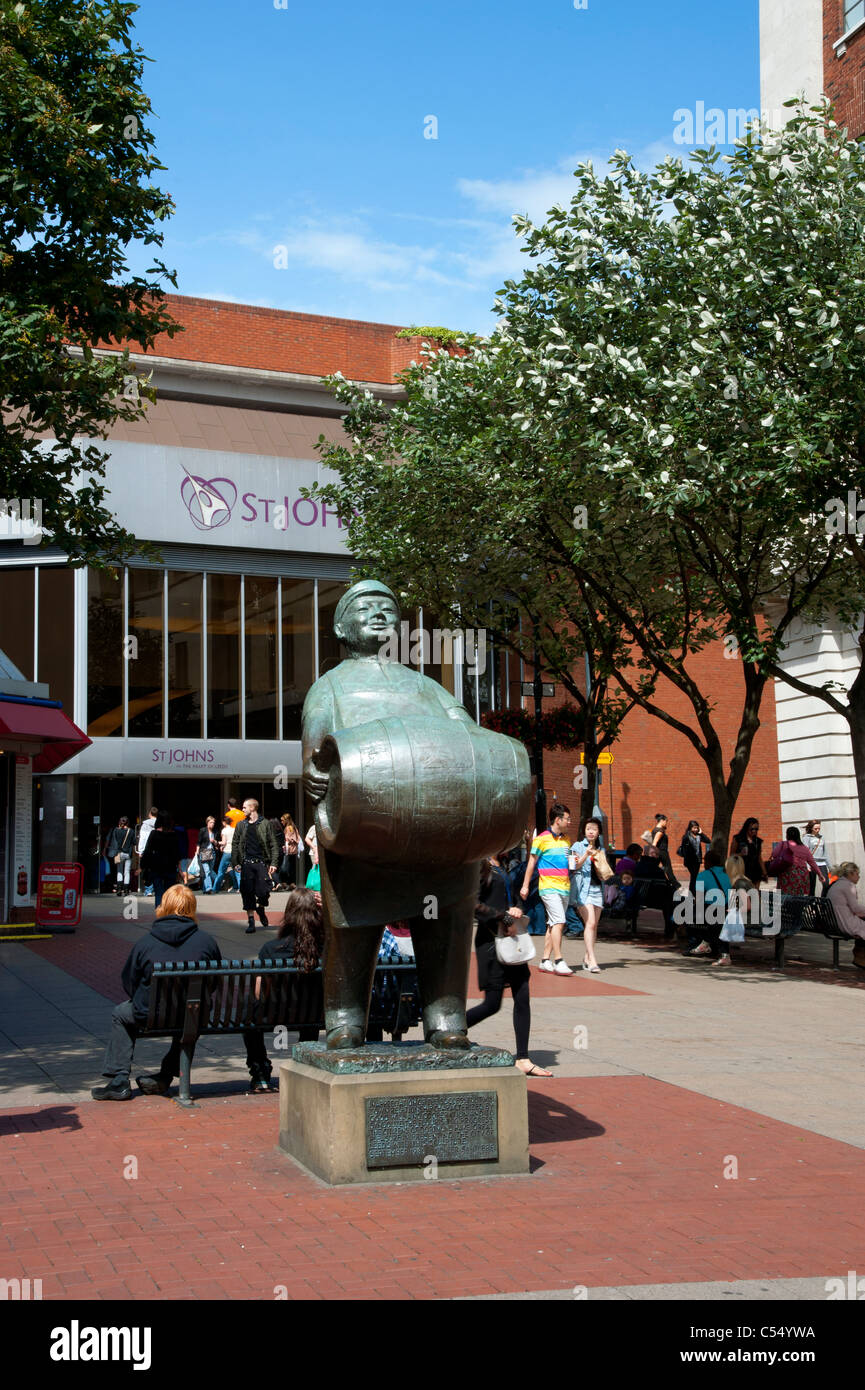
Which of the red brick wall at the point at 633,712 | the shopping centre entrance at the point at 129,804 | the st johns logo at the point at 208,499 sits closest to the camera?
the shopping centre entrance at the point at 129,804

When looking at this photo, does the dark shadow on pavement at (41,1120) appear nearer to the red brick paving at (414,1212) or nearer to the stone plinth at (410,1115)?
the red brick paving at (414,1212)

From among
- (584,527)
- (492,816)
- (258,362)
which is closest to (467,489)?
(584,527)

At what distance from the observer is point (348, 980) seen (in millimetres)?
6570

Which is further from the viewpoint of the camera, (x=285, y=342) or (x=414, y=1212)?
(x=285, y=342)

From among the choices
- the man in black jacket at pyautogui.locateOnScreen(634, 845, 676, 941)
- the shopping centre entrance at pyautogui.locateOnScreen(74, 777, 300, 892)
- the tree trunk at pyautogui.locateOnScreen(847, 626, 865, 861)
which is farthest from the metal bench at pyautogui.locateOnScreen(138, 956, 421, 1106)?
the shopping centre entrance at pyautogui.locateOnScreen(74, 777, 300, 892)

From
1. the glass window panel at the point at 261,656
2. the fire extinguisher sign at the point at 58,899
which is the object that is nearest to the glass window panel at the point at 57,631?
the glass window panel at the point at 261,656

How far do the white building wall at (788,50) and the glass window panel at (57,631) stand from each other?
18.0m

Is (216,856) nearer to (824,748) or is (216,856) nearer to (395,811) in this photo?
(824,748)

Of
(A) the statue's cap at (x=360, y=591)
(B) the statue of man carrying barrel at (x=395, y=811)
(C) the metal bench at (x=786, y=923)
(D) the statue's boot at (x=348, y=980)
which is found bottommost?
(C) the metal bench at (x=786, y=923)

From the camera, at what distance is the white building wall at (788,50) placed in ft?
74.1

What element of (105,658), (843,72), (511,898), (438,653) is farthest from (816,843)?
(105,658)

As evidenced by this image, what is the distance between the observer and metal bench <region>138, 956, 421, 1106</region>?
324 inches

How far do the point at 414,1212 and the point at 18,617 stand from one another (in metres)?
26.9
